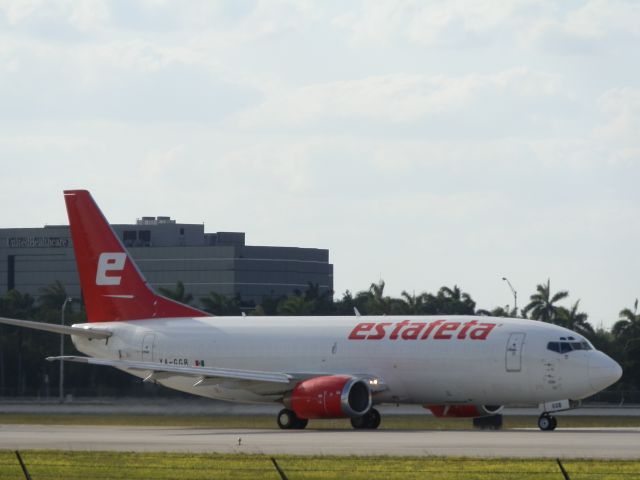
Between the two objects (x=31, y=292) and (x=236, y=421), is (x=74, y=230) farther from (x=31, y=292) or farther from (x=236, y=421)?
(x=31, y=292)

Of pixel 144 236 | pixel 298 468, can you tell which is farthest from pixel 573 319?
pixel 298 468

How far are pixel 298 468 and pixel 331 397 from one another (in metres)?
22.2

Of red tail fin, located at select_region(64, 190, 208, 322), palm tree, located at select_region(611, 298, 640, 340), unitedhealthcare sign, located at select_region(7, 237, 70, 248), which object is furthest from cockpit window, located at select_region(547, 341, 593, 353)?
unitedhealthcare sign, located at select_region(7, 237, 70, 248)

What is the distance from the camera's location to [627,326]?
5133 inches

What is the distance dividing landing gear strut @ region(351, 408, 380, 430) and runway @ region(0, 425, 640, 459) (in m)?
2.25

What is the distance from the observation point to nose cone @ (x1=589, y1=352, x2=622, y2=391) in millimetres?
56438

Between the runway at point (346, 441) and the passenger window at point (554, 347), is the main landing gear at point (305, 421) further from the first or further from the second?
the passenger window at point (554, 347)

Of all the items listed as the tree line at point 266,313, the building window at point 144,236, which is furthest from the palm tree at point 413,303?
the building window at point 144,236

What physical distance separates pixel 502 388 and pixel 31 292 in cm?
13214

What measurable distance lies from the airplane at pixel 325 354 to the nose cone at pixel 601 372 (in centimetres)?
5

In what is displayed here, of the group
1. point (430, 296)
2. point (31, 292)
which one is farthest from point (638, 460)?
point (31, 292)

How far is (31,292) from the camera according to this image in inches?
7205

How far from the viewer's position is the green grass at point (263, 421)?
63.1 m

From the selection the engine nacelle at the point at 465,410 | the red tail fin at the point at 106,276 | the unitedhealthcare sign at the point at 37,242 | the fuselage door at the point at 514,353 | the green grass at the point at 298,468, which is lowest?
the green grass at the point at 298,468
